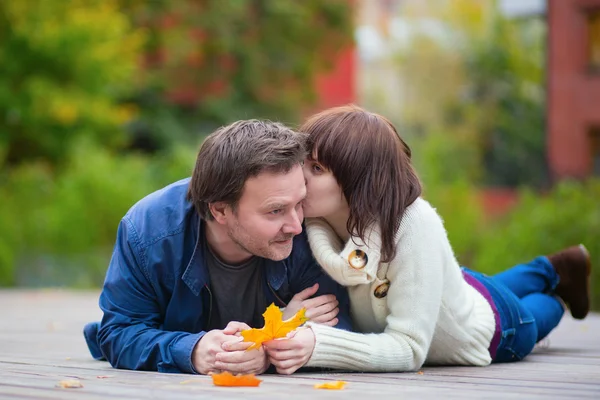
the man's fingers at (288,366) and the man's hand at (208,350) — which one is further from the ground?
the man's hand at (208,350)

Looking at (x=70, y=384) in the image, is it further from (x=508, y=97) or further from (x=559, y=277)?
(x=508, y=97)

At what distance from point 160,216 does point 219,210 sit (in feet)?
0.91

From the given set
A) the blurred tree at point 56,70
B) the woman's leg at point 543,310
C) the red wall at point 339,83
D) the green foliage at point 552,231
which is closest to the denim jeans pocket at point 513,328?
the woman's leg at point 543,310

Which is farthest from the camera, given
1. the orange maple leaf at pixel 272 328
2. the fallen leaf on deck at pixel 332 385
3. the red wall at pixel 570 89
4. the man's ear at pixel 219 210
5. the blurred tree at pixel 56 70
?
the red wall at pixel 570 89

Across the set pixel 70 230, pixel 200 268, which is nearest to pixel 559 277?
pixel 200 268

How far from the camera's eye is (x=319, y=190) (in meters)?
3.72

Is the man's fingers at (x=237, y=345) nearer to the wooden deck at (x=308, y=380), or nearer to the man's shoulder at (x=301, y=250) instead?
the wooden deck at (x=308, y=380)

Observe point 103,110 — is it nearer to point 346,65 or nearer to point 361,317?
point 361,317

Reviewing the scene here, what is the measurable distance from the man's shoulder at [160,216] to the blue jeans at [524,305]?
1489 millimetres

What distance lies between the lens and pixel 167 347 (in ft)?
12.2

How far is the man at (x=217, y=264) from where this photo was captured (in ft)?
A: 11.7

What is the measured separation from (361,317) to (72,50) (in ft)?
35.2

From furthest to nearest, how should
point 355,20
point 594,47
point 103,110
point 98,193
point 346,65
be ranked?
point 346,65
point 355,20
point 594,47
point 103,110
point 98,193

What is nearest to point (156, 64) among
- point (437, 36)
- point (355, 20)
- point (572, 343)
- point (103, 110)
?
point (355, 20)
